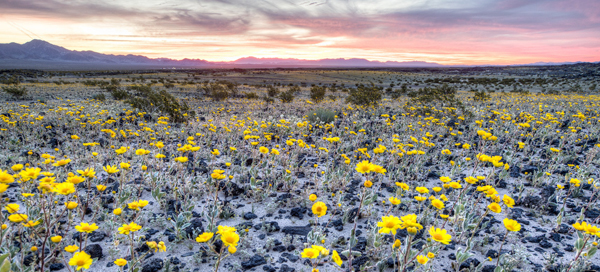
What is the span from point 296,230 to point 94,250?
2.46m

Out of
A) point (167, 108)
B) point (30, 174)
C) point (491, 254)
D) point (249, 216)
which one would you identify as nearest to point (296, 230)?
point (249, 216)

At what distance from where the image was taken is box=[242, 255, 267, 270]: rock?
3078mm

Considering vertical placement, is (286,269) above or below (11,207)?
below

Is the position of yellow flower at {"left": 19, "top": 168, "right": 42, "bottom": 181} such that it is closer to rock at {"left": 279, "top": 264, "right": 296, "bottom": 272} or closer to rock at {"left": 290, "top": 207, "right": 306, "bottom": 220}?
rock at {"left": 279, "top": 264, "right": 296, "bottom": 272}

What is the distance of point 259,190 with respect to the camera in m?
4.53

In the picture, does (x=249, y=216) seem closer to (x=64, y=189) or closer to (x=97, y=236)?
(x=97, y=236)

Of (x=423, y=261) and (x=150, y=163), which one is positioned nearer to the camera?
(x=423, y=261)

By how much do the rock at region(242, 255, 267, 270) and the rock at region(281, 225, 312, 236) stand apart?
67 centimetres

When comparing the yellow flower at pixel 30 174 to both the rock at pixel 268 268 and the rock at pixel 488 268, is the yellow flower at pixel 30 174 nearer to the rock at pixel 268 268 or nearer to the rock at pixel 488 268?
the rock at pixel 268 268

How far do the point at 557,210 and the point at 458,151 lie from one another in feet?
10.3

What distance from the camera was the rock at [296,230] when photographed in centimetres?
375

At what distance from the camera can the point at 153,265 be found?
2.96m

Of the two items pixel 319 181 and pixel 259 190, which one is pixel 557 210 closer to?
pixel 319 181

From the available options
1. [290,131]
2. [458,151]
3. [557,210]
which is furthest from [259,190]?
[458,151]
